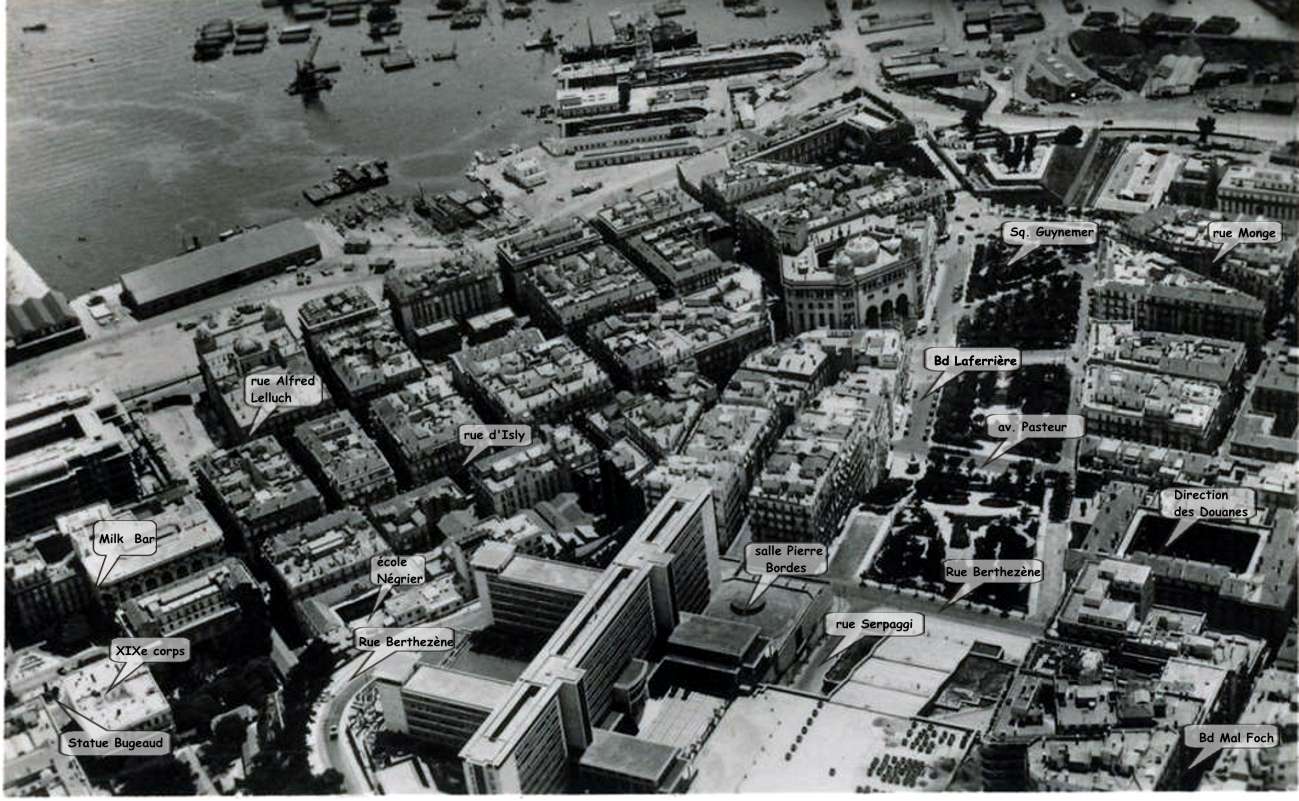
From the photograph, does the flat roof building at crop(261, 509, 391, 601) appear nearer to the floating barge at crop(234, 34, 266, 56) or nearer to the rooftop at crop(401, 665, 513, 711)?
the rooftop at crop(401, 665, 513, 711)

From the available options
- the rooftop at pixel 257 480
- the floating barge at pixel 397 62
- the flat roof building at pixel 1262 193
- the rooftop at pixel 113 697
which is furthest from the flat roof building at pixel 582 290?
the floating barge at pixel 397 62

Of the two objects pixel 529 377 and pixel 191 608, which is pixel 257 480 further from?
pixel 529 377

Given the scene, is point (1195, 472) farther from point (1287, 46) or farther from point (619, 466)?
point (1287, 46)

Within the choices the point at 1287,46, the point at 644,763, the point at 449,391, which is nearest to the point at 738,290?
the point at 449,391

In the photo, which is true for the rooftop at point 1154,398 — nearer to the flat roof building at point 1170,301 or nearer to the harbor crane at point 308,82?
the flat roof building at point 1170,301

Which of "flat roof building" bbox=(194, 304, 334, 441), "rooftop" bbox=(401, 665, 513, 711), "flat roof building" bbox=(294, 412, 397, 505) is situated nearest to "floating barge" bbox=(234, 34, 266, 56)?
"flat roof building" bbox=(194, 304, 334, 441)

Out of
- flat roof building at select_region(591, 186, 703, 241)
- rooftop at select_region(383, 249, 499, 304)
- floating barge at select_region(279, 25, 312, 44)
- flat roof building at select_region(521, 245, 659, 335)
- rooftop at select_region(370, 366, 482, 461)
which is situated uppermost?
floating barge at select_region(279, 25, 312, 44)
